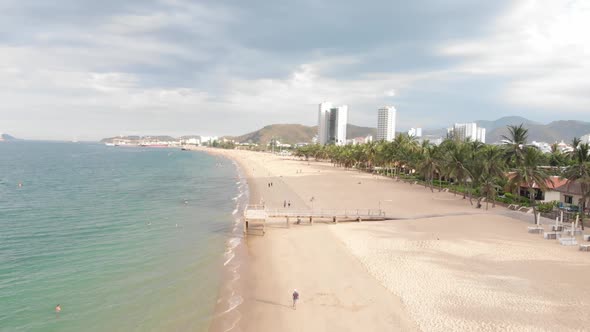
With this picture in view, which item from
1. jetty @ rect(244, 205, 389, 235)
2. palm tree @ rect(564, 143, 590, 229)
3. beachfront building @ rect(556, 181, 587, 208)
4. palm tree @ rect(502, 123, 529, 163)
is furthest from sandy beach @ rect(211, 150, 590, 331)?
beachfront building @ rect(556, 181, 587, 208)

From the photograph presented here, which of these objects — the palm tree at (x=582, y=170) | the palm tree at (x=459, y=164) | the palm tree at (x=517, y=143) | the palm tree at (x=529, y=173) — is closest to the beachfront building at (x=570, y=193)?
the palm tree at (x=529, y=173)

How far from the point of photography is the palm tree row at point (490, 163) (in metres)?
31.6

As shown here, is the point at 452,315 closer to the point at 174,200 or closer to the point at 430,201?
the point at 430,201

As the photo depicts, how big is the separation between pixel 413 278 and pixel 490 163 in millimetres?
27064

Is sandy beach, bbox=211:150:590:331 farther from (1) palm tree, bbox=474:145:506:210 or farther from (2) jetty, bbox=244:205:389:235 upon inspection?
(1) palm tree, bbox=474:145:506:210

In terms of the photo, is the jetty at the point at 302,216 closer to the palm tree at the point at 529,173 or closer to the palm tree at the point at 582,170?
the palm tree at the point at 529,173

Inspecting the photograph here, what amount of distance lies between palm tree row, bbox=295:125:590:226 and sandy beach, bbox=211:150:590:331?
535 cm

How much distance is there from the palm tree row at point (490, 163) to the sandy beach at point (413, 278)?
17.6 ft

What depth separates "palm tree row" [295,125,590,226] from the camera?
104 feet

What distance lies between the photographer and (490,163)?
3950cm

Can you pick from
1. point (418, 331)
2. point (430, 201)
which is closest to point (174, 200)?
point (430, 201)

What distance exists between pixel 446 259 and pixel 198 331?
15.6m

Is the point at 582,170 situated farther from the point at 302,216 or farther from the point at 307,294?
the point at 307,294

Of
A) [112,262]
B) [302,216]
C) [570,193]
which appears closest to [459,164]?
[570,193]
